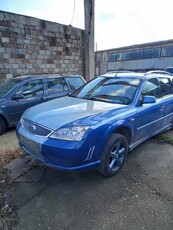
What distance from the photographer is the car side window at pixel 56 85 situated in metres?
5.08

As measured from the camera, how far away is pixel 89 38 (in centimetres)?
877

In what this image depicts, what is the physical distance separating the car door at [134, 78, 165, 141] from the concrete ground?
68 cm

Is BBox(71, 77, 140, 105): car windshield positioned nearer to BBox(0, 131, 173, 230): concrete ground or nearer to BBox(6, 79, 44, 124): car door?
BBox(0, 131, 173, 230): concrete ground

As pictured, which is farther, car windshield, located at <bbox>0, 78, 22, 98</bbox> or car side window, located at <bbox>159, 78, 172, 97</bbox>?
car windshield, located at <bbox>0, 78, 22, 98</bbox>

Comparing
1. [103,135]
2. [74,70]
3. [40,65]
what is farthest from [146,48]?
[103,135]

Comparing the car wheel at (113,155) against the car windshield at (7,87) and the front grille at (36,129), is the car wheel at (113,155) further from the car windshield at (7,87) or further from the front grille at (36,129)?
the car windshield at (7,87)

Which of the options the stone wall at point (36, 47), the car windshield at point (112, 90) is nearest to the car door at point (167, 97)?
the car windshield at point (112, 90)

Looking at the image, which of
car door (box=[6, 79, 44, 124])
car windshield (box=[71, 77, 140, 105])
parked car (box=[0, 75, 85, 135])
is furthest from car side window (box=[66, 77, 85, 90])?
car windshield (box=[71, 77, 140, 105])

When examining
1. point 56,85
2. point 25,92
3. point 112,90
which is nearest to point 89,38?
point 56,85

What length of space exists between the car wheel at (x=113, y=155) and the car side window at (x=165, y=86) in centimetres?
188

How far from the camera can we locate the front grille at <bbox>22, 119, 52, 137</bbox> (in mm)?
2295

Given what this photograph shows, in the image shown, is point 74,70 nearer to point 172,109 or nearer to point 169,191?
point 172,109

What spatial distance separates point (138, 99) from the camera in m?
3.01

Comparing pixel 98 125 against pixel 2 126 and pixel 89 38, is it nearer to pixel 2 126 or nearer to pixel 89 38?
pixel 2 126
